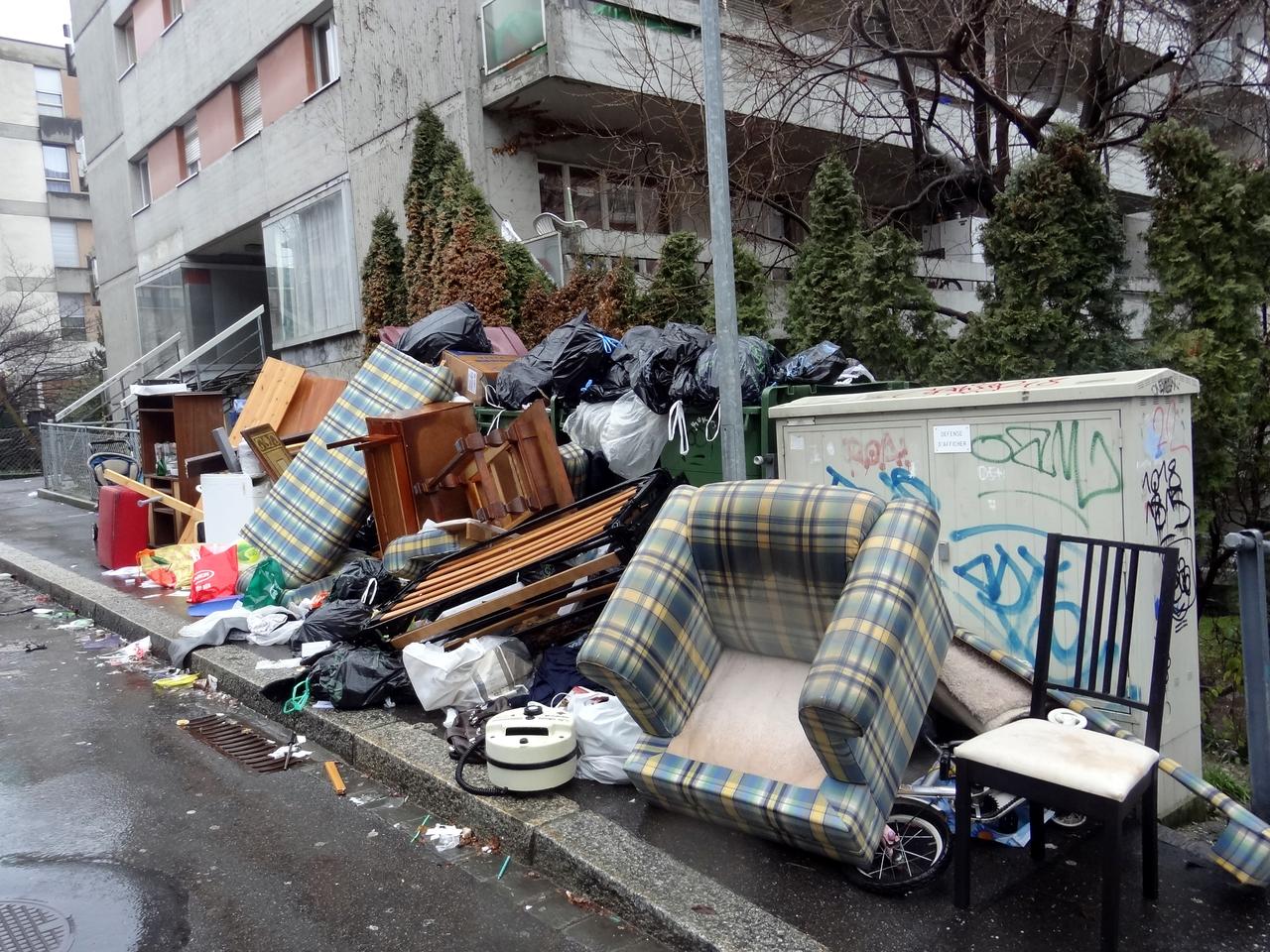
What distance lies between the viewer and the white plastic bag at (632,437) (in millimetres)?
6250

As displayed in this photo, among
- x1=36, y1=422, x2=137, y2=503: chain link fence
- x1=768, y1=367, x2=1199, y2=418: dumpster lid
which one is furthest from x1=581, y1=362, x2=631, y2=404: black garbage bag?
x1=36, y1=422, x2=137, y2=503: chain link fence

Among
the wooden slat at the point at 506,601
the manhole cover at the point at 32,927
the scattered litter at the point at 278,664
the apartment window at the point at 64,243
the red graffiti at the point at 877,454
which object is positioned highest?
the apartment window at the point at 64,243

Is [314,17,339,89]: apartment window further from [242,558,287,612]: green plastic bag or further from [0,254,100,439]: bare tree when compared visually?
[0,254,100,439]: bare tree

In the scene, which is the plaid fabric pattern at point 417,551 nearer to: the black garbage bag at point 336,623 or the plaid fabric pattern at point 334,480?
the black garbage bag at point 336,623

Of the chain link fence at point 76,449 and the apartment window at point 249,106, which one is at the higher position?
the apartment window at point 249,106

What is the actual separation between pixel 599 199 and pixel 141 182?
13.4 metres

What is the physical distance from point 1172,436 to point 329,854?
369 cm

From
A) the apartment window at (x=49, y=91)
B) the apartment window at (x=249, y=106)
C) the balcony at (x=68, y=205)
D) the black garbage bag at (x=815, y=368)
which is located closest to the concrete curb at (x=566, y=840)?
the black garbage bag at (x=815, y=368)

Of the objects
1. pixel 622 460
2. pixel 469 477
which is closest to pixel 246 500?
pixel 469 477

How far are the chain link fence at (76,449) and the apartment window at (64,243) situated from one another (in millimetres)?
27362

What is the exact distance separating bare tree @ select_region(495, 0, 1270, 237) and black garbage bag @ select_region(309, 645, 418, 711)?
5.53 meters

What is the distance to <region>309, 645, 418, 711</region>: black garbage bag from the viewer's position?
5000 mm

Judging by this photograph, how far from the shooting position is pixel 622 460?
6.36 meters

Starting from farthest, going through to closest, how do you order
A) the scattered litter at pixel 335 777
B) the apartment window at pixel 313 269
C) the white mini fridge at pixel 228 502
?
1. the apartment window at pixel 313 269
2. the white mini fridge at pixel 228 502
3. the scattered litter at pixel 335 777
